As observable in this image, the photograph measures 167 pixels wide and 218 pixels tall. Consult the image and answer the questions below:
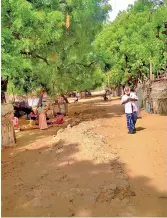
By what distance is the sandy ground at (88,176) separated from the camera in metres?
5.22

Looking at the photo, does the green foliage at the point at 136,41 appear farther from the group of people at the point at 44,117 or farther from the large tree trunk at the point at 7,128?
the large tree trunk at the point at 7,128

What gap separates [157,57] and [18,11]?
38.3 feet

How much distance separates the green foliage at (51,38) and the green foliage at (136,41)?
7.27 feet

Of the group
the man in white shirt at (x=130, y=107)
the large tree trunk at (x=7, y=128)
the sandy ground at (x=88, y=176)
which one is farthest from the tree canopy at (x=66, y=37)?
the man in white shirt at (x=130, y=107)

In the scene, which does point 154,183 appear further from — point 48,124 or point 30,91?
point 30,91

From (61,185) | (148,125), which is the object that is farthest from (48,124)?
(61,185)

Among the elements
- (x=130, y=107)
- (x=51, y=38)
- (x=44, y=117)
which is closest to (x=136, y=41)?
(x=51, y=38)

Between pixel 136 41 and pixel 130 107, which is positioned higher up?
pixel 136 41

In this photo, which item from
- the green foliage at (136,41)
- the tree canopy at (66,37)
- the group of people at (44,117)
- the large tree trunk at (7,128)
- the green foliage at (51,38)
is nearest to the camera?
the large tree trunk at (7,128)

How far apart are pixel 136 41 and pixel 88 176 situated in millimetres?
20960

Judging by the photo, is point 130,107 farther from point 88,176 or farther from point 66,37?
point 66,37

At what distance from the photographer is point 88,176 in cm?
663

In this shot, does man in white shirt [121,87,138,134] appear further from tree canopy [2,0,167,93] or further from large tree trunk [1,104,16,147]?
tree canopy [2,0,167,93]

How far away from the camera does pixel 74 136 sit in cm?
1055
